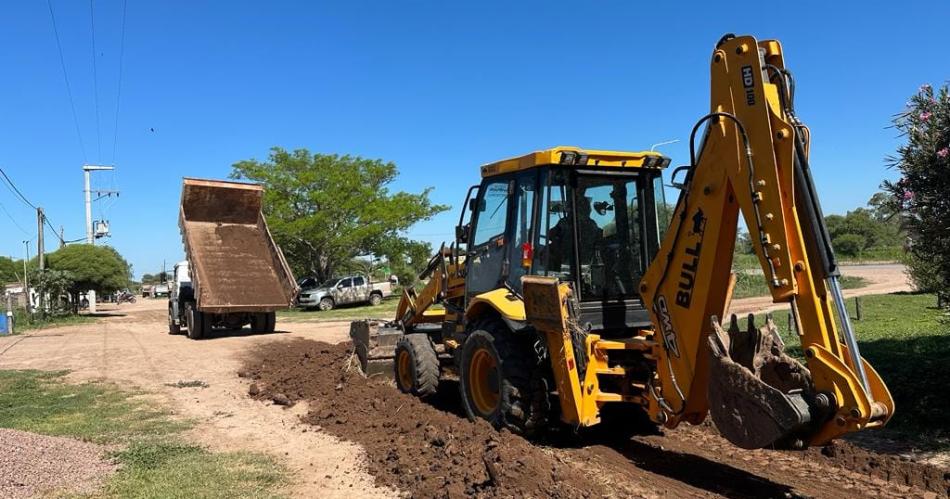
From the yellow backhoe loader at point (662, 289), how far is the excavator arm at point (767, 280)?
0.01m

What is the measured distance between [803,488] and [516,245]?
313 cm

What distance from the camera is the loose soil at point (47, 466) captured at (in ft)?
16.9

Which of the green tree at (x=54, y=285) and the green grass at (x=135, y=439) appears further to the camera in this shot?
the green tree at (x=54, y=285)

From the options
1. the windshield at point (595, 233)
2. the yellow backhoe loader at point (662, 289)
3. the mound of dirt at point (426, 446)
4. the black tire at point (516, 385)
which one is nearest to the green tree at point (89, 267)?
the mound of dirt at point (426, 446)

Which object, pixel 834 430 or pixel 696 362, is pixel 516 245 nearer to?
pixel 696 362

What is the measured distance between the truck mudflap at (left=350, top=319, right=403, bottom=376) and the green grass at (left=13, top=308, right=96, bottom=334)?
20.8 metres

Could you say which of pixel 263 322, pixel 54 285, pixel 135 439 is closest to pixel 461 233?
pixel 135 439

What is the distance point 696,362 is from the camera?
4.87 metres

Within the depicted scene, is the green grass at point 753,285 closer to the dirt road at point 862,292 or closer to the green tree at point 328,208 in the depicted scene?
the dirt road at point 862,292

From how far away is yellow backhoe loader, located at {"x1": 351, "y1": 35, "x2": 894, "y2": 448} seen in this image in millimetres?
4133

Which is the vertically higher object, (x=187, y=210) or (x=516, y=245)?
(x=187, y=210)

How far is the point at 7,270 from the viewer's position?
77.6 metres

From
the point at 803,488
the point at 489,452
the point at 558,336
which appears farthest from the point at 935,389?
the point at 489,452

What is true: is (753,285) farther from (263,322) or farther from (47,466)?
(47,466)
